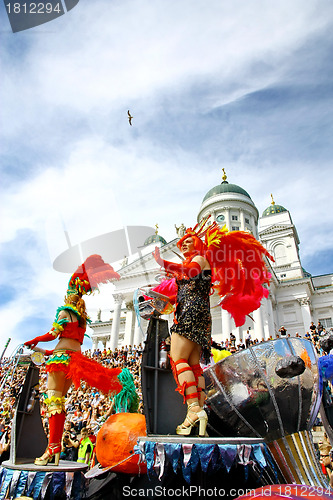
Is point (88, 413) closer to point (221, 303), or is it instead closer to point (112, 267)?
point (112, 267)

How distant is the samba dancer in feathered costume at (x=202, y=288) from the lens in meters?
2.58

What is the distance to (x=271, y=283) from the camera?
28.9 meters

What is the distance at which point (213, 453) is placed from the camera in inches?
74.2

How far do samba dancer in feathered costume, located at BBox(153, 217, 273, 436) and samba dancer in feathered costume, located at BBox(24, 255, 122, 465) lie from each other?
1258mm

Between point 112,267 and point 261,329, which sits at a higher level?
point 261,329

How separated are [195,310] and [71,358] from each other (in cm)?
169

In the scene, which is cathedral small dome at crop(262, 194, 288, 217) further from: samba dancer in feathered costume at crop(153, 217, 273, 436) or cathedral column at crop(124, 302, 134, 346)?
samba dancer in feathered costume at crop(153, 217, 273, 436)

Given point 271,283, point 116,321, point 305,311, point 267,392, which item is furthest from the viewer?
point 116,321

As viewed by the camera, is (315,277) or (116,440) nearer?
(116,440)

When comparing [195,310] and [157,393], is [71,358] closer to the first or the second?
[157,393]

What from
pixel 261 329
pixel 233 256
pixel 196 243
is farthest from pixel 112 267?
pixel 261 329

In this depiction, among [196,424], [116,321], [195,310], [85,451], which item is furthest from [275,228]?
[196,424]

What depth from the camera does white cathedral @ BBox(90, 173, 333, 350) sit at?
29.7m

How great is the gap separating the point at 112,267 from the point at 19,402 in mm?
2014
